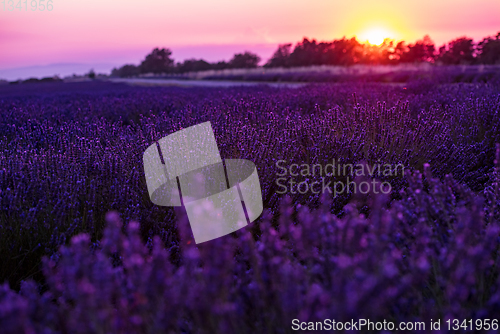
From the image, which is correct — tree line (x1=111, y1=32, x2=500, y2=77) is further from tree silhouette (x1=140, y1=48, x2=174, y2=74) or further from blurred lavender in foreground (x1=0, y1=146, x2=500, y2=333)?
blurred lavender in foreground (x1=0, y1=146, x2=500, y2=333)

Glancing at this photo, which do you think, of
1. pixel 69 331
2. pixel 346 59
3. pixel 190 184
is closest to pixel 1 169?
pixel 190 184

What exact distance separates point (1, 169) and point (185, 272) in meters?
1.68

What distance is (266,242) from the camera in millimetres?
1305

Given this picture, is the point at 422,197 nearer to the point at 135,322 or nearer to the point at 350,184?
the point at 350,184

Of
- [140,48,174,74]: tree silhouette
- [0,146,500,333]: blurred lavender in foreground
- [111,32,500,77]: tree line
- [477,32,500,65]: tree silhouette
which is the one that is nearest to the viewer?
[0,146,500,333]: blurred lavender in foreground

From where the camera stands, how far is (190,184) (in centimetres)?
233

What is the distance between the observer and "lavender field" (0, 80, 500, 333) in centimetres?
101

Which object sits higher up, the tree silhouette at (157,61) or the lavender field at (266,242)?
the tree silhouette at (157,61)

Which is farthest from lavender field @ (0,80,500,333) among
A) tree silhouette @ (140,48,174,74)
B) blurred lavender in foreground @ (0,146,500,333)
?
tree silhouette @ (140,48,174,74)

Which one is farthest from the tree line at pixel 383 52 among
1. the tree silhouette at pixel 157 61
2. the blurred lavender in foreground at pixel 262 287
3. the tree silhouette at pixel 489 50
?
the blurred lavender in foreground at pixel 262 287

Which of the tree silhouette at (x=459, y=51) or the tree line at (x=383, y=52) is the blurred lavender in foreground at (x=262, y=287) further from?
the tree silhouette at (x=459, y=51)

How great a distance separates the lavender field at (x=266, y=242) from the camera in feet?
3.30

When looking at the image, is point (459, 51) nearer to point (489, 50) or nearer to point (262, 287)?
point (489, 50)

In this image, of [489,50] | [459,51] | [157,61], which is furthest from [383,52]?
[157,61]
